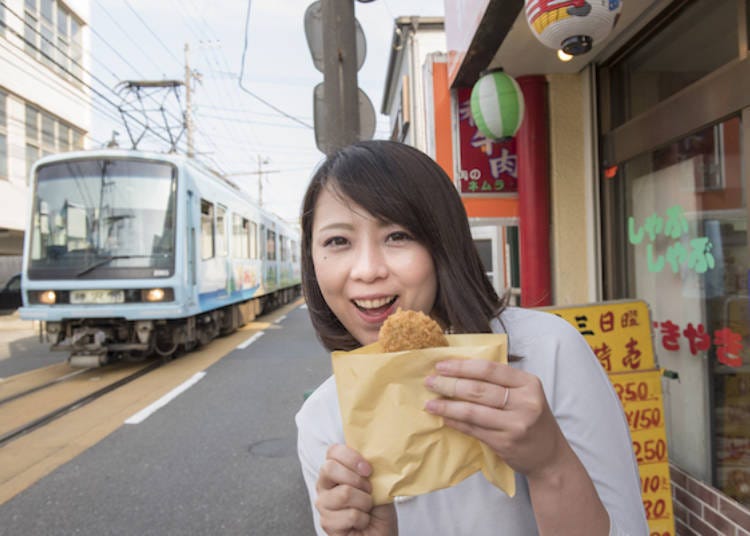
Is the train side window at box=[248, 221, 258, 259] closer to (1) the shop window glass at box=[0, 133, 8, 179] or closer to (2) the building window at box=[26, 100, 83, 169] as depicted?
(1) the shop window glass at box=[0, 133, 8, 179]

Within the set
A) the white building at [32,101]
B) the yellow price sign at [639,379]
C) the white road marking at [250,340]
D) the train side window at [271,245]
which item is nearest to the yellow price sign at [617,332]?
the yellow price sign at [639,379]

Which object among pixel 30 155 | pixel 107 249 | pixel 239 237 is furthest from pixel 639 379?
pixel 30 155

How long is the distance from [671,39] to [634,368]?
2114 mm

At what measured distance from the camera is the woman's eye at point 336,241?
1.23m

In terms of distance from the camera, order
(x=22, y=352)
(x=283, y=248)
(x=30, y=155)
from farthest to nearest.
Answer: (x=283, y=248)
(x=30, y=155)
(x=22, y=352)

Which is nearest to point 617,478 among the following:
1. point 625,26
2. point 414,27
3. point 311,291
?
point 311,291

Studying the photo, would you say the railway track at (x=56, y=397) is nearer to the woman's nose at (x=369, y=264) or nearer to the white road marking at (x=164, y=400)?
the white road marking at (x=164, y=400)

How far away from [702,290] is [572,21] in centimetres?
170

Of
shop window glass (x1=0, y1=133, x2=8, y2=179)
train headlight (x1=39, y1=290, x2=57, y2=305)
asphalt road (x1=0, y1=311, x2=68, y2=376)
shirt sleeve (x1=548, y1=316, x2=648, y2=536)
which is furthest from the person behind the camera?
shop window glass (x1=0, y1=133, x2=8, y2=179)

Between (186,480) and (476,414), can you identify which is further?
(186,480)

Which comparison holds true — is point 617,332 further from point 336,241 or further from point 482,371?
point 482,371

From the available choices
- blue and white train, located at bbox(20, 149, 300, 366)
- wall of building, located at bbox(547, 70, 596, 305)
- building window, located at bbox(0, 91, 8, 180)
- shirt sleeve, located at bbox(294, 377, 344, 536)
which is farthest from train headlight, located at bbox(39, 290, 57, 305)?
building window, located at bbox(0, 91, 8, 180)

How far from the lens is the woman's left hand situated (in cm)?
83

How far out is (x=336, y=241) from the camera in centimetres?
123
